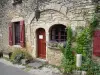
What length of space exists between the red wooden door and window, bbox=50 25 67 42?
685 millimetres

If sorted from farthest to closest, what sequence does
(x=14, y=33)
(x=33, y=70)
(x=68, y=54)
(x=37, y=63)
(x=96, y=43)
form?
(x=14, y=33), (x=37, y=63), (x=33, y=70), (x=68, y=54), (x=96, y=43)

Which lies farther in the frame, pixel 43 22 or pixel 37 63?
pixel 43 22

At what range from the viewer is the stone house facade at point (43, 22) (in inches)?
270

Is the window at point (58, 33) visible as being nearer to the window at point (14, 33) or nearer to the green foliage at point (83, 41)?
the green foliage at point (83, 41)

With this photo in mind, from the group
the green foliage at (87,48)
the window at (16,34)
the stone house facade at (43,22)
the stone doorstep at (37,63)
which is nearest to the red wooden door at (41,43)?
the stone house facade at (43,22)

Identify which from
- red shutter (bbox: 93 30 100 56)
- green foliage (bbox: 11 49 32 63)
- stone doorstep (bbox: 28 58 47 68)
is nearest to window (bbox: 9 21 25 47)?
green foliage (bbox: 11 49 32 63)

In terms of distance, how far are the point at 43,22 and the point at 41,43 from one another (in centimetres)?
130

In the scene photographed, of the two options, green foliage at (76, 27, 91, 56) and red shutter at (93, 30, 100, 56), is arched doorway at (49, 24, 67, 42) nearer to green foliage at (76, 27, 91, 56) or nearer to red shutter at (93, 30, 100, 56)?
green foliage at (76, 27, 91, 56)

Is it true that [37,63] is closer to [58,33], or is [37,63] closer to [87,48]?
[58,33]

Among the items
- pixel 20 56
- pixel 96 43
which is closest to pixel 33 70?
pixel 20 56

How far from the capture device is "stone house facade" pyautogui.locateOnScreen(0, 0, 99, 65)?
6867 mm

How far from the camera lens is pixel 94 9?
247 inches

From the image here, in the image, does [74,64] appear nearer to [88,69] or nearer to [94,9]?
[88,69]

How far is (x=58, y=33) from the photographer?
26.5 feet
